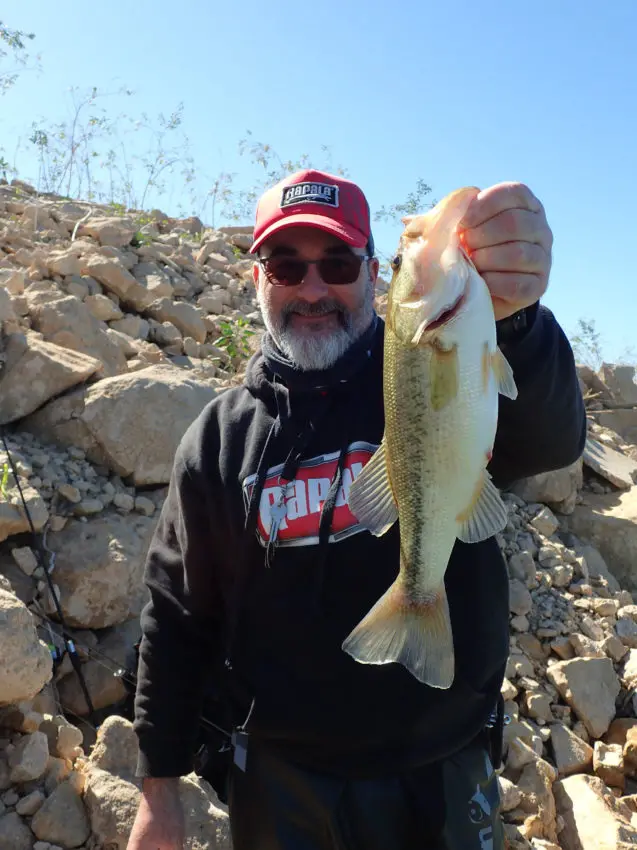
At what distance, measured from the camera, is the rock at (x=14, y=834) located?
2738 mm

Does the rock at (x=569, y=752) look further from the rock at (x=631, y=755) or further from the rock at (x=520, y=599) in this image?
the rock at (x=520, y=599)

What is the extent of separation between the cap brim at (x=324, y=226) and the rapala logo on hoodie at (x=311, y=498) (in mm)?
746

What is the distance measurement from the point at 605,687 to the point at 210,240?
23.4 feet

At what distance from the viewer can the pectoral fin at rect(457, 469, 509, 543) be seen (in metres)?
1.69

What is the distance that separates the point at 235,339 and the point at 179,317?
564mm

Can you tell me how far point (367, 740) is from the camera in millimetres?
2107

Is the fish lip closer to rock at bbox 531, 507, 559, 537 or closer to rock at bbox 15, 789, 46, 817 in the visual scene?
rock at bbox 15, 789, 46, 817

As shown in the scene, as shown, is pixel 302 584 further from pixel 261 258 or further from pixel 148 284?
pixel 148 284

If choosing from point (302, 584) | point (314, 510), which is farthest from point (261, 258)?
point (302, 584)

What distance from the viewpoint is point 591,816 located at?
3.72 m

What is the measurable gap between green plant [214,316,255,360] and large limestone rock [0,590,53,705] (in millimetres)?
4037

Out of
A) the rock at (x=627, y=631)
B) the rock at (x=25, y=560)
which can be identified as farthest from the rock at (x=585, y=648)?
the rock at (x=25, y=560)

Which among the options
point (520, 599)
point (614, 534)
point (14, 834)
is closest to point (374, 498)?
point (14, 834)

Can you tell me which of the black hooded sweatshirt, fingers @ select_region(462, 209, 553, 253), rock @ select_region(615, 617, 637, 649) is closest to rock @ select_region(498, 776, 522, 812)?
the black hooded sweatshirt
